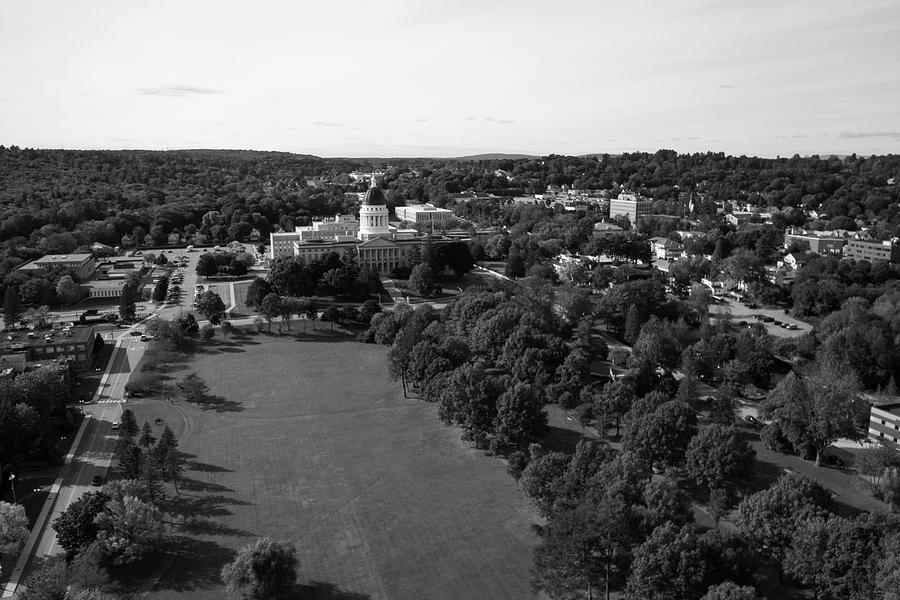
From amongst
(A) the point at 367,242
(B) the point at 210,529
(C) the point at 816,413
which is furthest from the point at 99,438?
(A) the point at 367,242

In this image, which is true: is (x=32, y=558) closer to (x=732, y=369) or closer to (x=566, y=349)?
(x=566, y=349)

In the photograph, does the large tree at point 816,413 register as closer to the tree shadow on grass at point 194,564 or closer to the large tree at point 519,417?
the large tree at point 519,417

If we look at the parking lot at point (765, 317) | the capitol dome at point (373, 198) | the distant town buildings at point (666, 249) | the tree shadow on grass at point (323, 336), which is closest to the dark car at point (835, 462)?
the parking lot at point (765, 317)

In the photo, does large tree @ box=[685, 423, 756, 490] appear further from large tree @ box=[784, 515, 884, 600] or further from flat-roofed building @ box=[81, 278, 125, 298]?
flat-roofed building @ box=[81, 278, 125, 298]

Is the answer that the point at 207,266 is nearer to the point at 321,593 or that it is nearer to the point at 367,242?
the point at 367,242

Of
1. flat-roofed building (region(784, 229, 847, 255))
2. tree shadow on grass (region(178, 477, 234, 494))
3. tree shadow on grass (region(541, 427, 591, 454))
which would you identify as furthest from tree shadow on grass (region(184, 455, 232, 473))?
flat-roofed building (region(784, 229, 847, 255))

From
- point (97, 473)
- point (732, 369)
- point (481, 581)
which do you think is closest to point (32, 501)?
point (97, 473)
